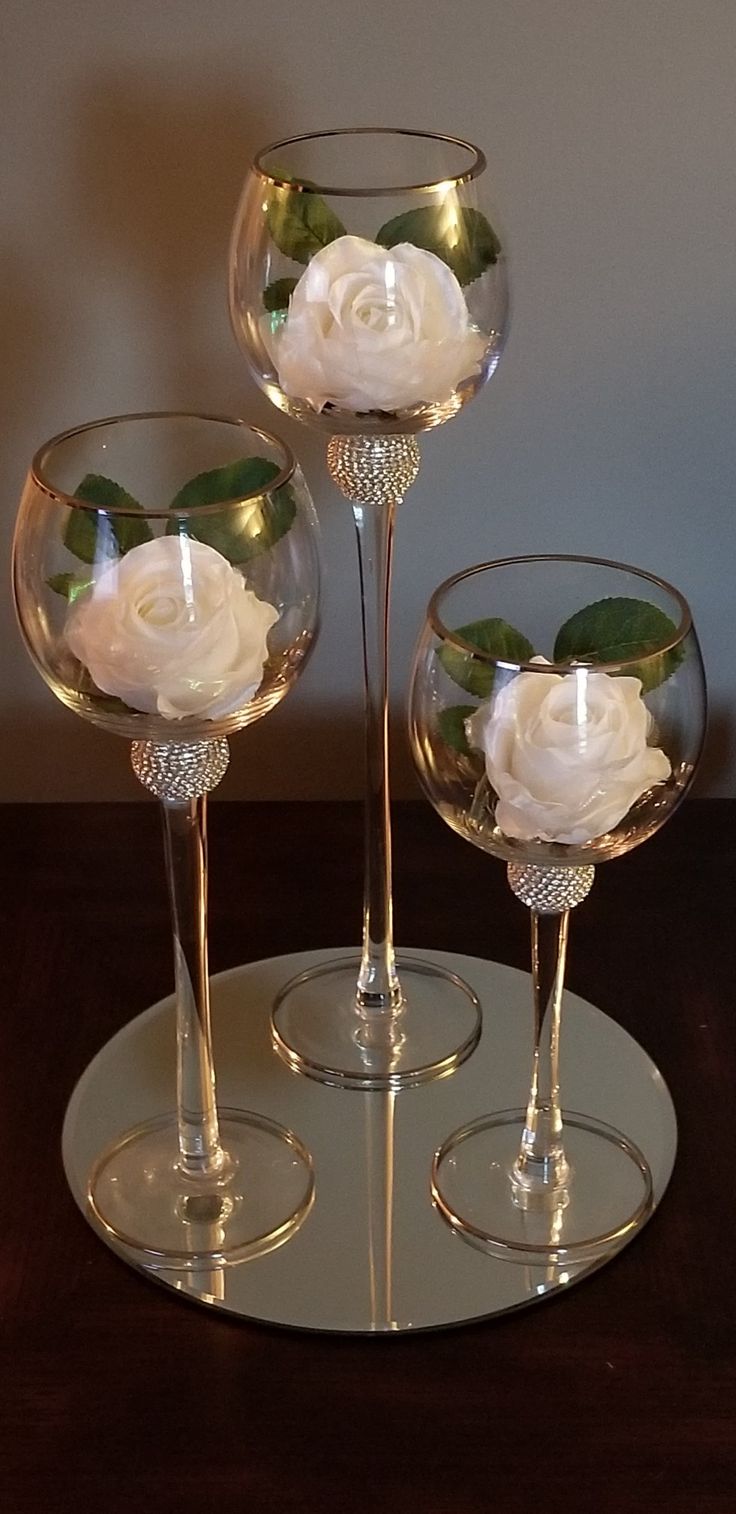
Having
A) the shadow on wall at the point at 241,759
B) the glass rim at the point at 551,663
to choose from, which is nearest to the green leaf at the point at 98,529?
the glass rim at the point at 551,663

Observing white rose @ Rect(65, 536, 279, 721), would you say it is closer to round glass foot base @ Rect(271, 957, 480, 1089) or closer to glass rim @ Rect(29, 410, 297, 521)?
glass rim @ Rect(29, 410, 297, 521)

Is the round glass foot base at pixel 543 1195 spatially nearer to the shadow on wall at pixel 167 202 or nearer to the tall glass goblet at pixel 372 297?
the tall glass goblet at pixel 372 297

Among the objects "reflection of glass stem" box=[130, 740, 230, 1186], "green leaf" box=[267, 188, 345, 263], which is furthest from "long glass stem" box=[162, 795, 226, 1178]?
"green leaf" box=[267, 188, 345, 263]

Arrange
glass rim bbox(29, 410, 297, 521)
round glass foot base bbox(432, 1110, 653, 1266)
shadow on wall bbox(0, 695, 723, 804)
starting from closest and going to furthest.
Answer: glass rim bbox(29, 410, 297, 521), round glass foot base bbox(432, 1110, 653, 1266), shadow on wall bbox(0, 695, 723, 804)

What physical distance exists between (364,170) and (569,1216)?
0.41 metres

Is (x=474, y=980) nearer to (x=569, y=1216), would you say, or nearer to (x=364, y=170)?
(x=569, y=1216)

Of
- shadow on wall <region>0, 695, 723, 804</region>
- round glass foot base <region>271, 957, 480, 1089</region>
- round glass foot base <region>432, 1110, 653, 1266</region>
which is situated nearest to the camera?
round glass foot base <region>432, 1110, 653, 1266</region>

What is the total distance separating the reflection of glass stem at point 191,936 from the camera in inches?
22.9

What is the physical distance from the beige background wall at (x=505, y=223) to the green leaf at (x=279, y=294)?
0.22 metres

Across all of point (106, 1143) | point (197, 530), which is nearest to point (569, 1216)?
point (106, 1143)

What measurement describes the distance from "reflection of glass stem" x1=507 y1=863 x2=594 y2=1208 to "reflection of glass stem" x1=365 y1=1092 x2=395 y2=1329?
0.17 feet

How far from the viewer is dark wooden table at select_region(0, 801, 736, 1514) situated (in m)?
0.53

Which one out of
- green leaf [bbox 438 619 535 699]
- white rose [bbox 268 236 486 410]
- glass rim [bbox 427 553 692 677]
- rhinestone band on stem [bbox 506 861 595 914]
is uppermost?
white rose [bbox 268 236 486 410]

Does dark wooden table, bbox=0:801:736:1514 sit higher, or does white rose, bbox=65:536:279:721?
white rose, bbox=65:536:279:721
